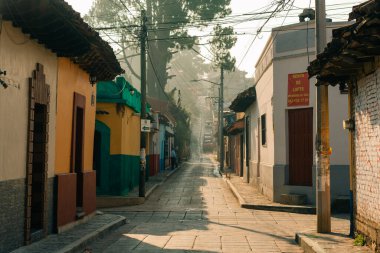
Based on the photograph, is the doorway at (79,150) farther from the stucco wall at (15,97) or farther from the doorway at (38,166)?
the stucco wall at (15,97)

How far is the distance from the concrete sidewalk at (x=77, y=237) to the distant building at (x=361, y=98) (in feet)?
16.8

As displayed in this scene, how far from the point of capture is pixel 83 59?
38.2ft

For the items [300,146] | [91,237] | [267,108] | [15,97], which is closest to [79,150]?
[91,237]

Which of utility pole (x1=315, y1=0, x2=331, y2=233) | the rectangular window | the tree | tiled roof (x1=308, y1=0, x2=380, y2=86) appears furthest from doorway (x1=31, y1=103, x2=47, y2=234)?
the tree

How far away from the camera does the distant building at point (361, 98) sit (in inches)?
292

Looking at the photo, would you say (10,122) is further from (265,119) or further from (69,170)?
(265,119)

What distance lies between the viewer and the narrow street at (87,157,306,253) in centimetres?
980

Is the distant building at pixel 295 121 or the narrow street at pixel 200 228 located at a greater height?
the distant building at pixel 295 121

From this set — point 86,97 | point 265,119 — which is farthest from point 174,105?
point 86,97

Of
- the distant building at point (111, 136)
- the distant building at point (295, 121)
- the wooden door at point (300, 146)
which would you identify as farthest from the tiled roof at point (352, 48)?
the distant building at point (111, 136)

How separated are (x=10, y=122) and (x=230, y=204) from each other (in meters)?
11.3

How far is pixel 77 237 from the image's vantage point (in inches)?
392

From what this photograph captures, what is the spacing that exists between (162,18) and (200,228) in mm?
30795

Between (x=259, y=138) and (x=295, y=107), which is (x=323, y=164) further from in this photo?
(x=259, y=138)
